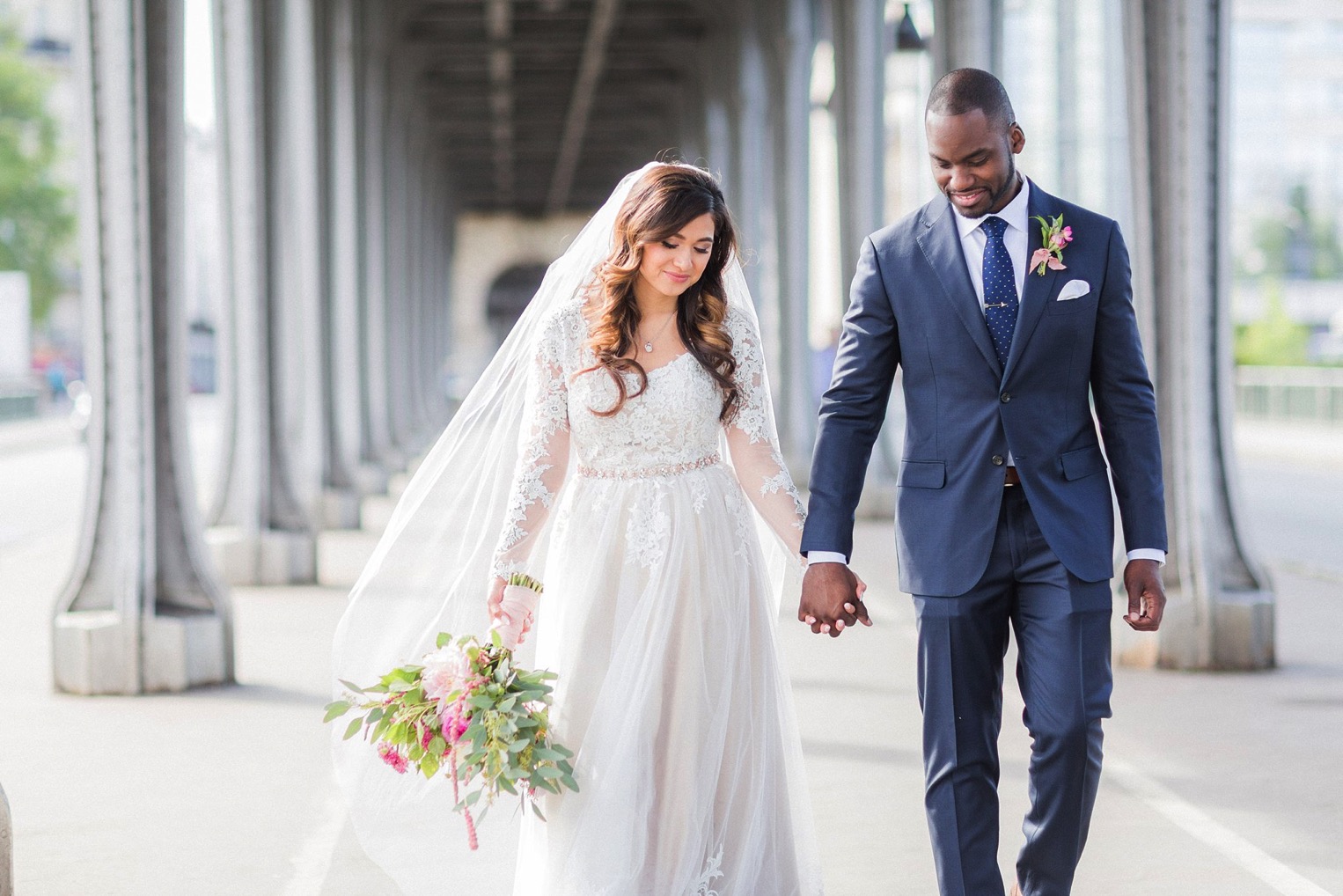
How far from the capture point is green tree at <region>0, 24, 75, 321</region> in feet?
183

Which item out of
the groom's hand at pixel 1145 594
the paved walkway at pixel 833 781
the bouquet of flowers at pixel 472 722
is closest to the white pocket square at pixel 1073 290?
the groom's hand at pixel 1145 594

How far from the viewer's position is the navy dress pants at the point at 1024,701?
3621 millimetres

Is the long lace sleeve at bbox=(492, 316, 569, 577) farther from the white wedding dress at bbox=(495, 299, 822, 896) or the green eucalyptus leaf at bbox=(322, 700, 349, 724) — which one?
the green eucalyptus leaf at bbox=(322, 700, 349, 724)

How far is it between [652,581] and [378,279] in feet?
68.7

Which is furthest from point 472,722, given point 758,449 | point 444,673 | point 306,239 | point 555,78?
point 555,78

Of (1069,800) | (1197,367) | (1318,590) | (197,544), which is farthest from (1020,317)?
(1318,590)

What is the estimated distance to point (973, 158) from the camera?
3.63m

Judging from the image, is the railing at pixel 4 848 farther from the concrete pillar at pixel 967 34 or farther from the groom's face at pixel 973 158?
the concrete pillar at pixel 967 34

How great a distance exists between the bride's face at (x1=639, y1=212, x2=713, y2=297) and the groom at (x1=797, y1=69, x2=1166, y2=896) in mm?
517

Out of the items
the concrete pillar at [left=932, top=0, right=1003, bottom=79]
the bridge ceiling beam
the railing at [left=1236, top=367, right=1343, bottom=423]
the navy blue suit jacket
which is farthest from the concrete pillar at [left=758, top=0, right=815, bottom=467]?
the railing at [left=1236, top=367, right=1343, bottom=423]

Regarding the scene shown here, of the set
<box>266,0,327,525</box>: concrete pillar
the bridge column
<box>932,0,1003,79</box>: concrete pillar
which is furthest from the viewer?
the bridge column

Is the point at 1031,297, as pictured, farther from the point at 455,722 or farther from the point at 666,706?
the point at 455,722

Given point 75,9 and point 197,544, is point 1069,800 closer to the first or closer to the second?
point 197,544

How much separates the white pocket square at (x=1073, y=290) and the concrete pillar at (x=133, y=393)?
5.35 m
